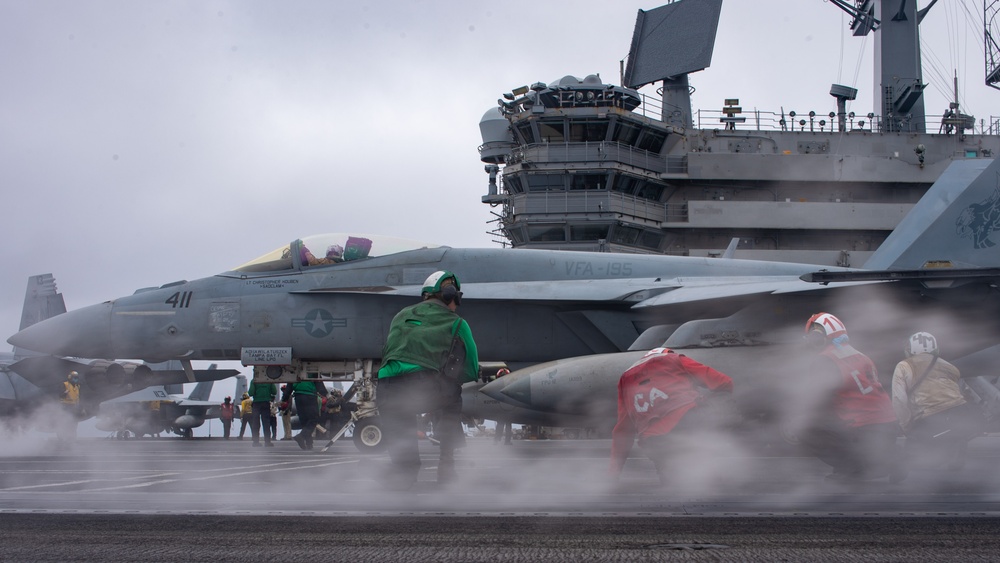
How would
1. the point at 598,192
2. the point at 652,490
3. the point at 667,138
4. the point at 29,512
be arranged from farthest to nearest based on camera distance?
1. the point at 667,138
2. the point at 598,192
3. the point at 652,490
4. the point at 29,512

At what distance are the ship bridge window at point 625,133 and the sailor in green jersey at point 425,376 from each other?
3460cm

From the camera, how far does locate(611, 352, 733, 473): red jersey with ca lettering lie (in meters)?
6.84

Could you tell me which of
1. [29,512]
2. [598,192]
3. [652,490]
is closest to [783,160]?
[598,192]

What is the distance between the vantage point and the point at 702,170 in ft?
137

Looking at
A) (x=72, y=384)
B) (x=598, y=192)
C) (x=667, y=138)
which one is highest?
(x=667, y=138)

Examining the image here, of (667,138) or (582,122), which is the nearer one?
(582,122)

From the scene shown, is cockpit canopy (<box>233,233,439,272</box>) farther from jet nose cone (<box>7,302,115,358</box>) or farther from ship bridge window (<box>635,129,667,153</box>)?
ship bridge window (<box>635,129,667,153</box>)

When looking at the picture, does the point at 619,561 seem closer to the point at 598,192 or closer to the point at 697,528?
the point at 697,528

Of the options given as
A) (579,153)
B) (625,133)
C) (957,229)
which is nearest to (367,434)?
(957,229)

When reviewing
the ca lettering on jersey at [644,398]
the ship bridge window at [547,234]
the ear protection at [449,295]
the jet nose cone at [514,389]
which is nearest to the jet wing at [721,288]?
the jet nose cone at [514,389]

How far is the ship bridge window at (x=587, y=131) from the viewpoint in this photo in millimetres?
40094

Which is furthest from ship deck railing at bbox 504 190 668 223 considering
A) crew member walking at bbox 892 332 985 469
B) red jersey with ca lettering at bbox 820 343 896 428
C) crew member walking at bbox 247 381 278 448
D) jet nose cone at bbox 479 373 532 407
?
red jersey with ca lettering at bbox 820 343 896 428

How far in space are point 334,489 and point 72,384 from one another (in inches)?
662

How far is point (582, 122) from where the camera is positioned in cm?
4006
